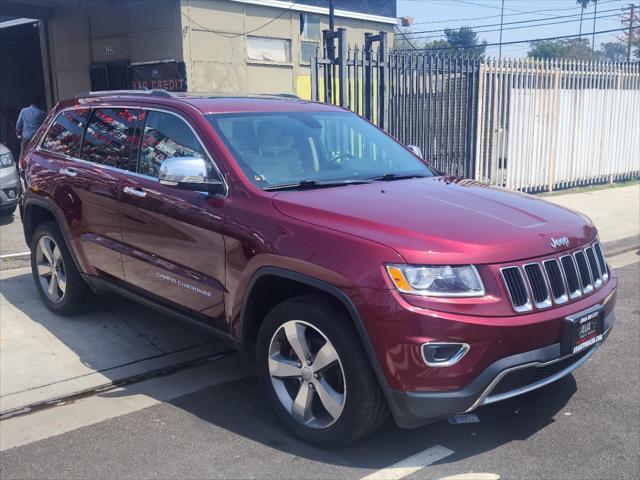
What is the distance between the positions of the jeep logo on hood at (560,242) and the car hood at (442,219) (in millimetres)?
21

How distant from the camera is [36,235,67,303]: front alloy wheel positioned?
5742 millimetres

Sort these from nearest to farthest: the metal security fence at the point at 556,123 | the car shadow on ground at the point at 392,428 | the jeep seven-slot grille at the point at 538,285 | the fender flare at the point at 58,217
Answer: the jeep seven-slot grille at the point at 538,285
the car shadow on ground at the point at 392,428
the fender flare at the point at 58,217
the metal security fence at the point at 556,123

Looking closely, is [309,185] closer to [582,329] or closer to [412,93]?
[582,329]

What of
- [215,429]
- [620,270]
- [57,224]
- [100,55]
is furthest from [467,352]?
[100,55]

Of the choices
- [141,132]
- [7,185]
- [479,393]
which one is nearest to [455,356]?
[479,393]

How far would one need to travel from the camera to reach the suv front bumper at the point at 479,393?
3.20m

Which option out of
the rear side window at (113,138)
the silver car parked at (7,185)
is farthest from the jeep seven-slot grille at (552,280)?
the silver car parked at (7,185)

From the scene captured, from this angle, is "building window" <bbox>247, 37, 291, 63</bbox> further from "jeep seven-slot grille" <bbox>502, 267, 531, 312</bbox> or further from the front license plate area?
"jeep seven-slot grille" <bbox>502, 267, 531, 312</bbox>

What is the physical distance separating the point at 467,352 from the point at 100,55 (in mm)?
16375

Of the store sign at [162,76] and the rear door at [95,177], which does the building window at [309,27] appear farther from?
the rear door at [95,177]

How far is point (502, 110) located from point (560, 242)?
30.9 ft

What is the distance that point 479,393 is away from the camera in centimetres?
322

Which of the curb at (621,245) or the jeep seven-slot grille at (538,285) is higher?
the jeep seven-slot grille at (538,285)

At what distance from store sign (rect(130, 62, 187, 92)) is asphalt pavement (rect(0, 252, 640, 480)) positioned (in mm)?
11820
